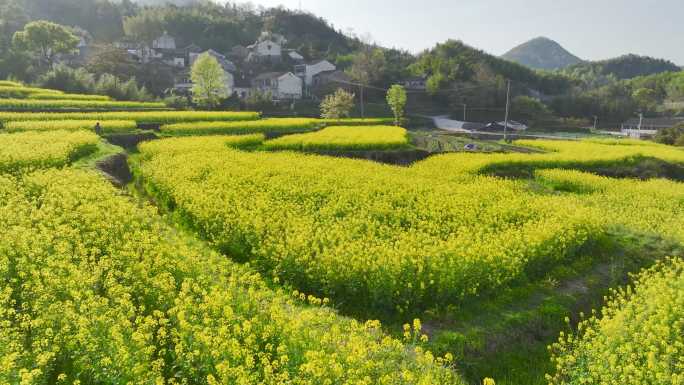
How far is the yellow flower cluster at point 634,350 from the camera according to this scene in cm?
638

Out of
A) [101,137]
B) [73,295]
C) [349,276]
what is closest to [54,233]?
[73,295]

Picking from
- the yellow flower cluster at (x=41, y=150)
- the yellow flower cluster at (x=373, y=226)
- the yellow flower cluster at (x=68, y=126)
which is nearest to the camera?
the yellow flower cluster at (x=373, y=226)

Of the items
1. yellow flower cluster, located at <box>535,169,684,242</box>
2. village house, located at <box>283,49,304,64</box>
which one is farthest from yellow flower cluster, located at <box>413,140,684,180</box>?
village house, located at <box>283,49,304,64</box>

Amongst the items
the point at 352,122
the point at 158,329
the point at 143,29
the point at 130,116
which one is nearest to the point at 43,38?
the point at 130,116

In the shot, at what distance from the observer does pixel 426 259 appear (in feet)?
31.3

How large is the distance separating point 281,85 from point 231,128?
42111 millimetres

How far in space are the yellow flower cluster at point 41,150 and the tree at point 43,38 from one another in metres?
45.3

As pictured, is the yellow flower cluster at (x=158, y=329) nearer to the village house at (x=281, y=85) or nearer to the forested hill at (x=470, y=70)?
the village house at (x=281, y=85)

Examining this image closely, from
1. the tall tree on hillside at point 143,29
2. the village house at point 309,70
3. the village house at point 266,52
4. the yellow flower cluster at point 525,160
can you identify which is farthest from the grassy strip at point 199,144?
the tall tree on hillside at point 143,29

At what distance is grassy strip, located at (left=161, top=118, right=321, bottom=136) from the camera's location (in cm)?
3278

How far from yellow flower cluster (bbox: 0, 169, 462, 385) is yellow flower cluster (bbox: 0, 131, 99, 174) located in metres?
8.79

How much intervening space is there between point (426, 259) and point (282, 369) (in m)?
4.50

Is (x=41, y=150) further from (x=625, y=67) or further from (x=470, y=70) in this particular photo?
(x=625, y=67)

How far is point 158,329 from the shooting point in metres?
6.42
